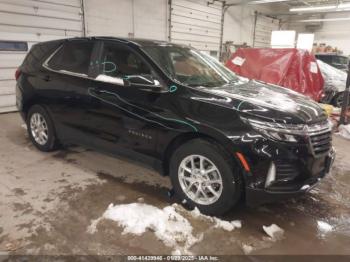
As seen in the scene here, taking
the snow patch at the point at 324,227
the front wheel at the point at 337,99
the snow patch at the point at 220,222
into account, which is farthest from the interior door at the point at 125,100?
the front wheel at the point at 337,99

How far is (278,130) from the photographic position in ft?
7.06

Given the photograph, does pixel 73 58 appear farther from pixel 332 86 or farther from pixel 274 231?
pixel 332 86

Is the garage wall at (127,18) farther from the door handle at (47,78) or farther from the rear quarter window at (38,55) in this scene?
the door handle at (47,78)

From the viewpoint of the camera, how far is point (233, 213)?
260 cm

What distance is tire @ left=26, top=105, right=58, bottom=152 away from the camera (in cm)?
368

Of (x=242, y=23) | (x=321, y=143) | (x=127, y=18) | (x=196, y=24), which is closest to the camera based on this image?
(x=321, y=143)

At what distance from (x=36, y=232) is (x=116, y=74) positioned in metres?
1.59

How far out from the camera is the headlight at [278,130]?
2.14 metres

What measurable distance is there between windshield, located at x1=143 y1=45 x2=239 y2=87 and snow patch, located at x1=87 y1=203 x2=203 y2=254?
1186 mm

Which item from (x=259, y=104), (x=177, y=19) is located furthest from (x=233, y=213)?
(x=177, y=19)

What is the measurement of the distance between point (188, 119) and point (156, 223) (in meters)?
0.90

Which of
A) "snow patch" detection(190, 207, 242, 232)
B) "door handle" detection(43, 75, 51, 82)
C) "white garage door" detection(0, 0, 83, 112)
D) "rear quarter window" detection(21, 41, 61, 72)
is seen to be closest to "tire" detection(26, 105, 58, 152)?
"door handle" detection(43, 75, 51, 82)

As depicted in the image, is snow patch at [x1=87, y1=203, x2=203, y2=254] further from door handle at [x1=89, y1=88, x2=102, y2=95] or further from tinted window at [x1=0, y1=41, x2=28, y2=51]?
tinted window at [x1=0, y1=41, x2=28, y2=51]

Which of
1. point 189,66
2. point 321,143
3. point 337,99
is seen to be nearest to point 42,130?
point 189,66
